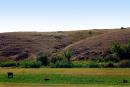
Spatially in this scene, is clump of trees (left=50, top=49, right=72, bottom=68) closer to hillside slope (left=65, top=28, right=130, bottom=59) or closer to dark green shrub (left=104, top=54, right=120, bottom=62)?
dark green shrub (left=104, top=54, right=120, bottom=62)

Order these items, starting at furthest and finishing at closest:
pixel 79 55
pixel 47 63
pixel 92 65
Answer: pixel 79 55 → pixel 47 63 → pixel 92 65

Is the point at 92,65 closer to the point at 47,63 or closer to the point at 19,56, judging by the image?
the point at 47,63

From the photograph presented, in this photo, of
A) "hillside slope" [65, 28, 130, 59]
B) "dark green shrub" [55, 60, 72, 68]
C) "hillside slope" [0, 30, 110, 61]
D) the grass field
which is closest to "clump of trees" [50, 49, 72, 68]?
"dark green shrub" [55, 60, 72, 68]

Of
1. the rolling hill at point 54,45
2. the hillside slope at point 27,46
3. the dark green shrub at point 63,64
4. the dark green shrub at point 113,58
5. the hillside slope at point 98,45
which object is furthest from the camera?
the hillside slope at point 27,46

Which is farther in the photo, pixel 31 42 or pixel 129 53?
pixel 31 42

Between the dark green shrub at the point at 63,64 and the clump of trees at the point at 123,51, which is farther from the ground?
the clump of trees at the point at 123,51

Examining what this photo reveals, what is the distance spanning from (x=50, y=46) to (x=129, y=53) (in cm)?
6450

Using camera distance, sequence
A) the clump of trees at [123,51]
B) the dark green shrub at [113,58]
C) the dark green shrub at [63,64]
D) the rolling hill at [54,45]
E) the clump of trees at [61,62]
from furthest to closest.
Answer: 1. the rolling hill at [54,45]
2. the dark green shrub at [113,58]
3. the clump of trees at [123,51]
4. the clump of trees at [61,62]
5. the dark green shrub at [63,64]

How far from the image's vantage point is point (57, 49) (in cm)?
17488

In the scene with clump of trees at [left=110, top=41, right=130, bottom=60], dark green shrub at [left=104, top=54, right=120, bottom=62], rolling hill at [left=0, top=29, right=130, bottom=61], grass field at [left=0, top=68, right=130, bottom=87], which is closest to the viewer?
grass field at [left=0, top=68, right=130, bottom=87]

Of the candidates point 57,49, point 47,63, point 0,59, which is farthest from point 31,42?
point 47,63

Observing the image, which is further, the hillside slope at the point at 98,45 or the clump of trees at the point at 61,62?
the hillside slope at the point at 98,45

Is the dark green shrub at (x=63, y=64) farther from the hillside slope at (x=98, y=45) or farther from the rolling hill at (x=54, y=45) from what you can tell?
the rolling hill at (x=54, y=45)

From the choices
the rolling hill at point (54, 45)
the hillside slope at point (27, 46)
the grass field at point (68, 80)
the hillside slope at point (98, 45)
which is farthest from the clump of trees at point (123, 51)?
the grass field at point (68, 80)
